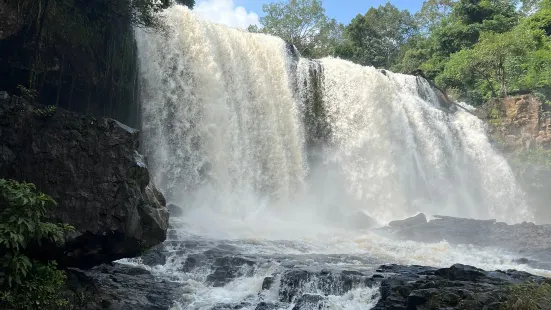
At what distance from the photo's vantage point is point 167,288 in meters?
10.2

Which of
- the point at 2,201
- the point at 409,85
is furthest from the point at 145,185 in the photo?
the point at 409,85

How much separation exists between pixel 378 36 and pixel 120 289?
45.2 meters

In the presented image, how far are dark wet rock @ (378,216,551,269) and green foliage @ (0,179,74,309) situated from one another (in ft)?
46.8

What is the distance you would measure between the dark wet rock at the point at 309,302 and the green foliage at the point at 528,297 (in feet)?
10.9

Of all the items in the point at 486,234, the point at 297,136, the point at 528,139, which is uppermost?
the point at 528,139

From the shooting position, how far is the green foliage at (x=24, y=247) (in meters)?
7.39

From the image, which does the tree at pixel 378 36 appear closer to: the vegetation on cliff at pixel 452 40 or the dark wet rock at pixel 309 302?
the vegetation on cliff at pixel 452 40

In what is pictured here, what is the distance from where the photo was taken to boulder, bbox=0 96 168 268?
8719 millimetres

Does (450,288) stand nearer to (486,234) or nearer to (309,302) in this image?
(309,302)

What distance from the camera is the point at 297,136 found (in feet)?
78.5

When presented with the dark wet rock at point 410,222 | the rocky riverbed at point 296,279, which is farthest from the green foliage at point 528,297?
the dark wet rock at point 410,222

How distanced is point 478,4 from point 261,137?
2926 centimetres

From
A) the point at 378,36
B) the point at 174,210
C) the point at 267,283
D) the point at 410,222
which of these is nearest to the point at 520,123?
the point at 410,222

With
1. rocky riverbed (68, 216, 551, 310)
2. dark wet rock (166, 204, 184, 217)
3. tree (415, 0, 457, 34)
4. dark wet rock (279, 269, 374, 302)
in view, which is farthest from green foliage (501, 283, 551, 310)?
tree (415, 0, 457, 34)
